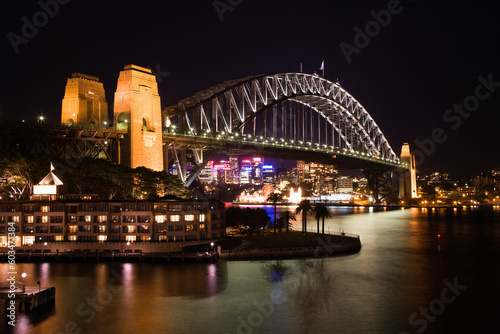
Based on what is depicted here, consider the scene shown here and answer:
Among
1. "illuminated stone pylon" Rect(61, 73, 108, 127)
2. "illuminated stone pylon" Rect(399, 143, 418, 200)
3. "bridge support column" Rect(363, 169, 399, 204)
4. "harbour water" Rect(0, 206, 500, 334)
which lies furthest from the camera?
"illuminated stone pylon" Rect(399, 143, 418, 200)

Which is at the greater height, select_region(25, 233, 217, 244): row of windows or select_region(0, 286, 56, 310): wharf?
select_region(25, 233, 217, 244): row of windows

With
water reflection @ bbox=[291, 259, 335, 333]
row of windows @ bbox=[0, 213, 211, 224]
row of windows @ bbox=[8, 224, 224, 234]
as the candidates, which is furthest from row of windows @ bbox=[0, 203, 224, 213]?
water reflection @ bbox=[291, 259, 335, 333]

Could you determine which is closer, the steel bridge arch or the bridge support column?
the steel bridge arch

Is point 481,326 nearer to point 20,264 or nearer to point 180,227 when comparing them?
point 180,227

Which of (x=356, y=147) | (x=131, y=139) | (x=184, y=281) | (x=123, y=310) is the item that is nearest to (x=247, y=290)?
(x=184, y=281)

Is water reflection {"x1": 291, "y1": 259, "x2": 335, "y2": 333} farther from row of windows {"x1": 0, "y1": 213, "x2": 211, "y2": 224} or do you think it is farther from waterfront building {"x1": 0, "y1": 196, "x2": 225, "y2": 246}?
row of windows {"x1": 0, "y1": 213, "x2": 211, "y2": 224}

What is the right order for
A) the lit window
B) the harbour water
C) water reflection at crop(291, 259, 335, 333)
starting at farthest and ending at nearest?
the lit window < water reflection at crop(291, 259, 335, 333) < the harbour water

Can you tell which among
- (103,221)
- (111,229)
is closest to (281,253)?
(111,229)
